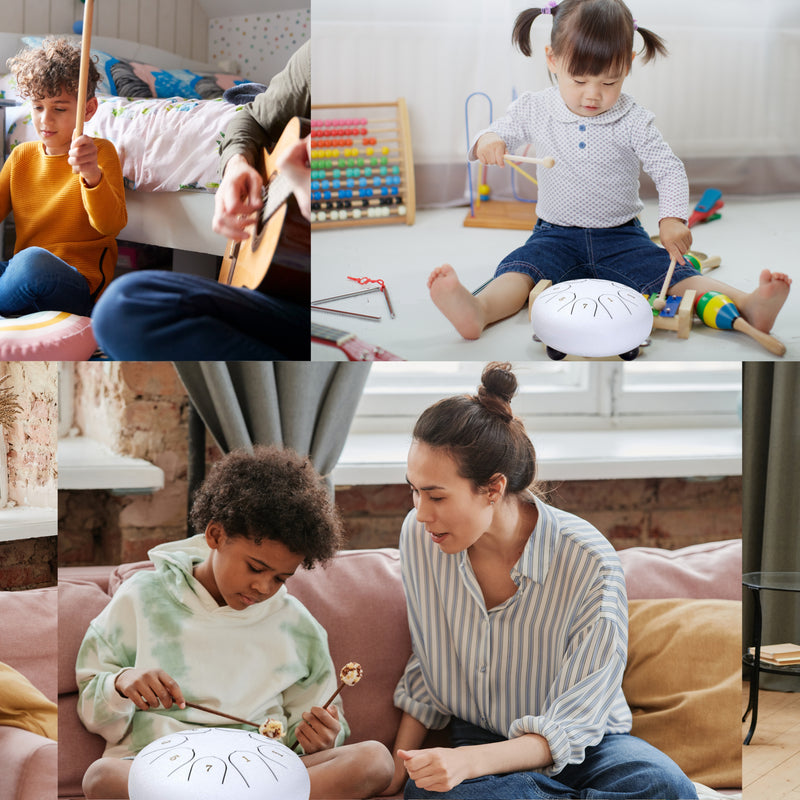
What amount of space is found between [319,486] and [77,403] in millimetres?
408

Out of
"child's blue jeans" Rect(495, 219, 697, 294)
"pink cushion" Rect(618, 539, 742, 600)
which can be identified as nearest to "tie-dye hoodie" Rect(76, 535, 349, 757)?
"pink cushion" Rect(618, 539, 742, 600)

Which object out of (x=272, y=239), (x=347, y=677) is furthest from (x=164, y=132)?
(x=347, y=677)

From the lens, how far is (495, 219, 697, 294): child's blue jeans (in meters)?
1.51

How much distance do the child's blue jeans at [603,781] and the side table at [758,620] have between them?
420 millimetres

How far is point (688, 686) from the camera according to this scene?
149 centimetres

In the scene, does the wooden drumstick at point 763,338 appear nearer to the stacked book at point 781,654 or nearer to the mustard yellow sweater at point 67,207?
the stacked book at point 781,654

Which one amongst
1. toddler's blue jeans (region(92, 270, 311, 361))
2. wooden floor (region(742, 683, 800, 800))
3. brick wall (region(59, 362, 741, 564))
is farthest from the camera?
wooden floor (region(742, 683, 800, 800))

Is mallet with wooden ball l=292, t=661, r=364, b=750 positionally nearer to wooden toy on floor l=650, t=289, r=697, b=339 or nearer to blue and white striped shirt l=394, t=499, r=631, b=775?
blue and white striped shirt l=394, t=499, r=631, b=775

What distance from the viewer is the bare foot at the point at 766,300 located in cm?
144

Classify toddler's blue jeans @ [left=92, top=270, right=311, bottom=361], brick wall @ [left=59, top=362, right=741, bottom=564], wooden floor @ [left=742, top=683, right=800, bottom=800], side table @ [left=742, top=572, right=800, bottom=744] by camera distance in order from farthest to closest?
side table @ [left=742, top=572, right=800, bottom=744] < wooden floor @ [left=742, top=683, right=800, bottom=800] < brick wall @ [left=59, top=362, right=741, bottom=564] < toddler's blue jeans @ [left=92, top=270, right=311, bottom=361]

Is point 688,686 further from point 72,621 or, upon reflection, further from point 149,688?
point 72,621

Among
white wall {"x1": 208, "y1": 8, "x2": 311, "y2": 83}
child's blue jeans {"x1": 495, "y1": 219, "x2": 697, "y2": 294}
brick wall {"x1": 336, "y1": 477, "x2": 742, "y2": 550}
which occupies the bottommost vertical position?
brick wall {"x1": 336, "y1": 477, "x2": 742, "y2": 550}

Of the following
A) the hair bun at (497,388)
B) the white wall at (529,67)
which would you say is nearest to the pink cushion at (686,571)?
the hair bun at (497,388)

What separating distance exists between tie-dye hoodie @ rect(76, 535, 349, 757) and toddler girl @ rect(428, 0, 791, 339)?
571mm
